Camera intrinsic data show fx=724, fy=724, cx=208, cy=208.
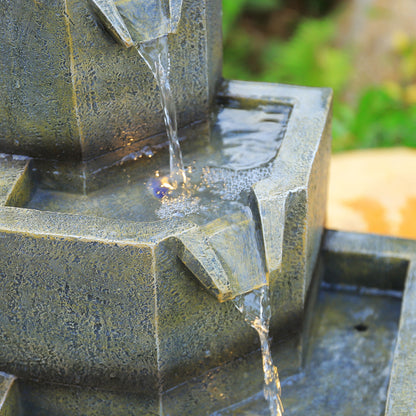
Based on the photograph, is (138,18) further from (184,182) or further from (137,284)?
(137,284)

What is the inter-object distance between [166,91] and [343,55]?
7.10 metres

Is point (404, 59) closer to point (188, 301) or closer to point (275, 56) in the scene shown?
point (275, 56)

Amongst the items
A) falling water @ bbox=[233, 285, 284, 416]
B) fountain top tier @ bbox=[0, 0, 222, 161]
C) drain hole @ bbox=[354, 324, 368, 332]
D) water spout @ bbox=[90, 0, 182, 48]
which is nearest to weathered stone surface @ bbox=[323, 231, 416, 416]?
drain hole @ bbox=[354, 324, 368, 332]

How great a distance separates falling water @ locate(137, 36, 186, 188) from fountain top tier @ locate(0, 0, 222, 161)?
0.12ft

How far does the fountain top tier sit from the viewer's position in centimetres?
330

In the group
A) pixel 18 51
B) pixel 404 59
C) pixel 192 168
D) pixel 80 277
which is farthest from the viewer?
pixel 404 59

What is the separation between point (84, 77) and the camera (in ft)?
11.2

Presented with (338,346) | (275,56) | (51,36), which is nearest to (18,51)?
(51,36)

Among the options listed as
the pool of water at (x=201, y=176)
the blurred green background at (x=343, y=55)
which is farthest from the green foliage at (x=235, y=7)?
the pool of water at (x=201, y=176)

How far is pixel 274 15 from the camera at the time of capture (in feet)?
40.4

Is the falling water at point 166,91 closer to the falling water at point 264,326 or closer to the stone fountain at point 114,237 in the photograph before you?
the stone fountain at point 114,237

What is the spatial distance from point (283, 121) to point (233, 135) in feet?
1.03

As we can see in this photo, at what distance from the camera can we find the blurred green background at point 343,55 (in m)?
8.74

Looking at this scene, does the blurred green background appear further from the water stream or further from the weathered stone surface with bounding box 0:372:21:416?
the weathered stone surface with bounding box 0:372:21:416
